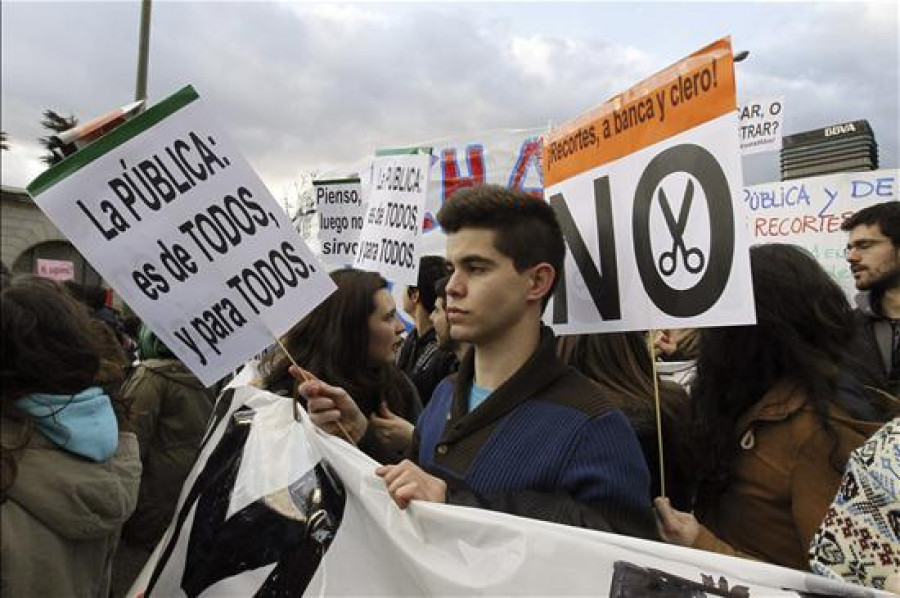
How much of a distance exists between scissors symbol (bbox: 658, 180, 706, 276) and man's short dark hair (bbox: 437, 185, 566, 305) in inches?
12.6

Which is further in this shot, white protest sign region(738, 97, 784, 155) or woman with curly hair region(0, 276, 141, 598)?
white protest sign region(738, 97, 784, 155)

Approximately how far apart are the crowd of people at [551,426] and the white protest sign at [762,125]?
4.87m

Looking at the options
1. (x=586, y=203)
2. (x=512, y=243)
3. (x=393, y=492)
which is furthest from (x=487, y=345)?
(x=586, y=203)

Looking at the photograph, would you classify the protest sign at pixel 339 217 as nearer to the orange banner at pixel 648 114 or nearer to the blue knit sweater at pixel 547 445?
the orange banner at pixel 648 114

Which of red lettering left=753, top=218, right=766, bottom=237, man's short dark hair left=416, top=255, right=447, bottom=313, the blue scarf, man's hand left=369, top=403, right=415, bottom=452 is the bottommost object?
man's hand left=369, top=403, right=415, bottom=452

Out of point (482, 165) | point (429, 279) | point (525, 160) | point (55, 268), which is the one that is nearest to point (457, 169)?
point (482, 165)

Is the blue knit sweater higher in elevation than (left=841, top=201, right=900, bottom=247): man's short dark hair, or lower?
lower

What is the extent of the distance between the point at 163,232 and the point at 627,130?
1.43m

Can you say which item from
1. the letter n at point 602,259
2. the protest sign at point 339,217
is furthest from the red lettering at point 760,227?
the letter n at point 602,259

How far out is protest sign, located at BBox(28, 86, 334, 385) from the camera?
1.95 metres

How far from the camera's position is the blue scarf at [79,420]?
1.69 meters

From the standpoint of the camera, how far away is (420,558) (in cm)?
153

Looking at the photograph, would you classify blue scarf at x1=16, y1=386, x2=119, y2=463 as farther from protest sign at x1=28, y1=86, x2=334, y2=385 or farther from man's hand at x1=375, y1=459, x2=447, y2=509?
man's hand at x1=375, y1=459, x2=447, y2=509

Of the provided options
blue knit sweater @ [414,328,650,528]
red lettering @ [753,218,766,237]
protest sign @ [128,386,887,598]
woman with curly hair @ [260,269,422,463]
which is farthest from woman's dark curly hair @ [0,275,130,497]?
red lettering @ [753,218,766,237]
